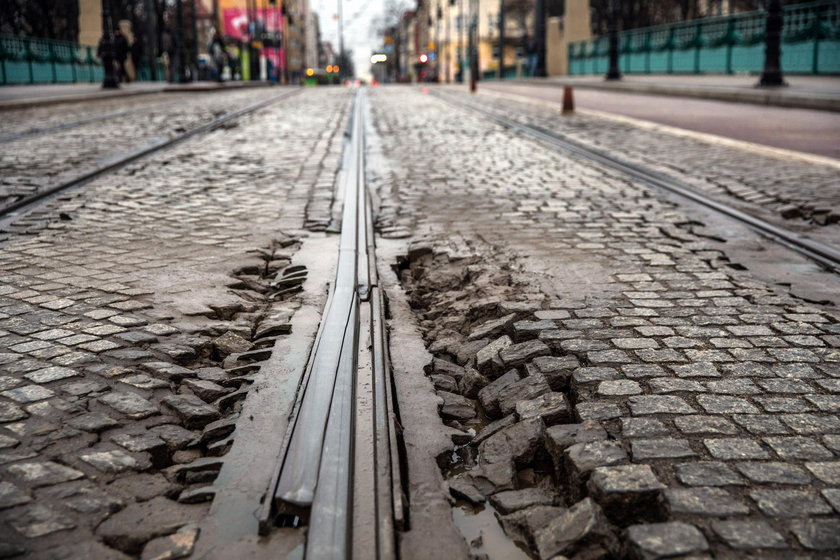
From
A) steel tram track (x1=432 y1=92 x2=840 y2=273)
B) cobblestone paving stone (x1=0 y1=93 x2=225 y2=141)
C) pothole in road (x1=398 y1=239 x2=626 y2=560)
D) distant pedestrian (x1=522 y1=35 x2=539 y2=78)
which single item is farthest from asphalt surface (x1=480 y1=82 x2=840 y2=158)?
distant pedestrian (x1=522 y1=35 x2=539 y2=78)

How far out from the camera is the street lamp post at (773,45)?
16.9m

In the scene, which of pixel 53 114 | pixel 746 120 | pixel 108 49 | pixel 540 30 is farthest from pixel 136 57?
pixel 746 120

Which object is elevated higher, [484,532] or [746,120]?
[746,120]

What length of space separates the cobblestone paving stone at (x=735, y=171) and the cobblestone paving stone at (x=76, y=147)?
5.72 metres

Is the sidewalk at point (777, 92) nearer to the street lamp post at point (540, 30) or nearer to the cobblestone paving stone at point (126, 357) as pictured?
the cobblestone paving stone at point (126, 357)

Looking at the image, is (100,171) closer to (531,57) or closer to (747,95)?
(747,95)

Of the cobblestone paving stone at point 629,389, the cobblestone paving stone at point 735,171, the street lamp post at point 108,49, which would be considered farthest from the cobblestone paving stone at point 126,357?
the street lamp post at point 108,49

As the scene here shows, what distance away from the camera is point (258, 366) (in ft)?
10.6

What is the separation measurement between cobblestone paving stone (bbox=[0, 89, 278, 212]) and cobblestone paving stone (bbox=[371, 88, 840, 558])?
3.82m

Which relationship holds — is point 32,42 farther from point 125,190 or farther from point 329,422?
point 329,422

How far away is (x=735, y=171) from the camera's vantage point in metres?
8.50

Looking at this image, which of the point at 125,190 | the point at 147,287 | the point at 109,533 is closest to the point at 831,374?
the point at 109,533

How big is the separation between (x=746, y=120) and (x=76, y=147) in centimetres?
985

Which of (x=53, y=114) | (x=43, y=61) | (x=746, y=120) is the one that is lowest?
(x=746, y=120)
